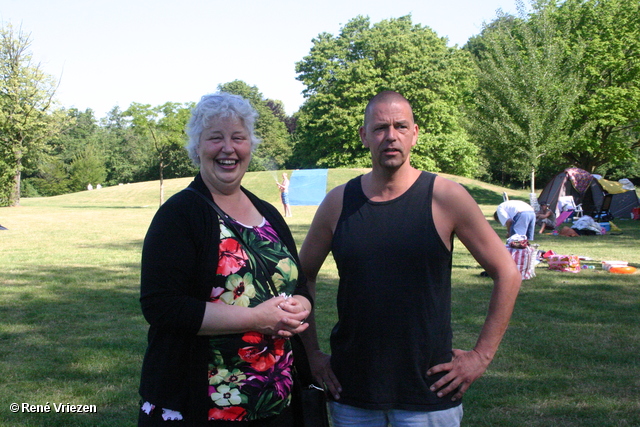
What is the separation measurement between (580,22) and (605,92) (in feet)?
15.8

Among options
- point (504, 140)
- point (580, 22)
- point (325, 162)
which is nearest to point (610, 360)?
point (504, 140)

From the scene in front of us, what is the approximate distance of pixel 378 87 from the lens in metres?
48.0

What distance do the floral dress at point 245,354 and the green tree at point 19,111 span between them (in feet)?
120

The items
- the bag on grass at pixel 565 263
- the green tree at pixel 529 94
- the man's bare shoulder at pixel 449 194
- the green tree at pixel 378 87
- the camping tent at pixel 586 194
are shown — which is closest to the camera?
the man's bare shoulder at pixel 449 194

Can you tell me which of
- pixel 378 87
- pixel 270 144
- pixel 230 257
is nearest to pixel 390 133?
pixel 230 257

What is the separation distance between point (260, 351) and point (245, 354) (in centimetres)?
6

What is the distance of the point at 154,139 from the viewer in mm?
32188

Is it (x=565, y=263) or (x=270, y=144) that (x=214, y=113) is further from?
(x=270, y=144)

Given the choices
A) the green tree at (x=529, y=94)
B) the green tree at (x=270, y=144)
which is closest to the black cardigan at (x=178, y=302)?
the green tree at (x=529, y=94)

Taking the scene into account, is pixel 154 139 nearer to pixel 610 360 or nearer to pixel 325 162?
pixel 325 162

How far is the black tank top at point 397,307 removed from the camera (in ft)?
7.69

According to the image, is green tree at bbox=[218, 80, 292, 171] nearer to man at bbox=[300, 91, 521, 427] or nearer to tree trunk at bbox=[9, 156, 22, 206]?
tree trunk at bbox=[9, 156, 22, 206]

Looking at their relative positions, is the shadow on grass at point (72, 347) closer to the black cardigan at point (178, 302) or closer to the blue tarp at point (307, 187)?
the black cardigan at point (178, 302)

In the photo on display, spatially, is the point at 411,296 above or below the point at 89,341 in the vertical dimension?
above
